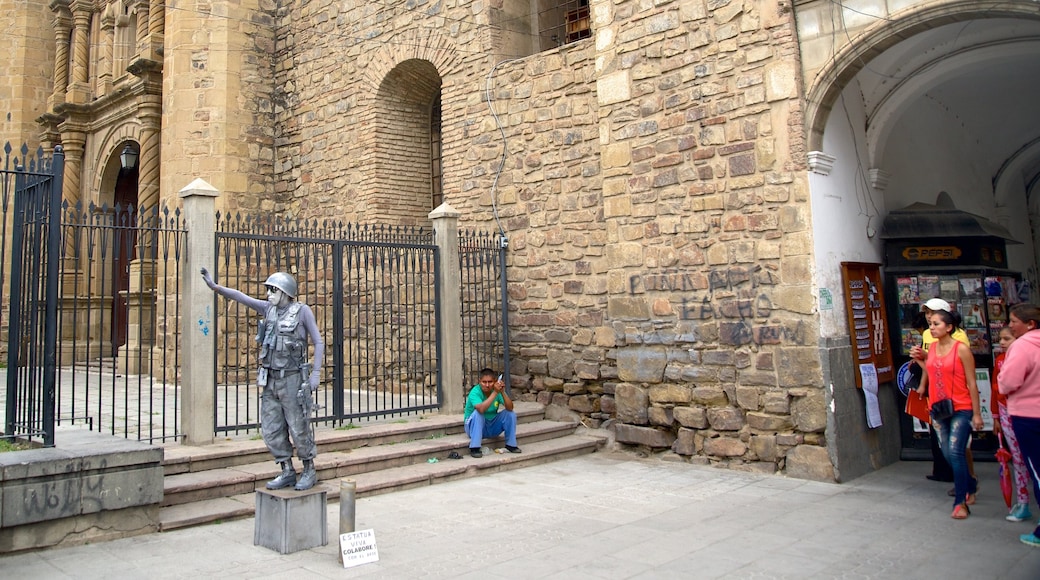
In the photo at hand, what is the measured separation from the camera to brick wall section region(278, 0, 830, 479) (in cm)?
673

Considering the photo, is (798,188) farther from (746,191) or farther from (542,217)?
(542,217)

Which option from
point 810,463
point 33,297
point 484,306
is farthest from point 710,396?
point 33,297

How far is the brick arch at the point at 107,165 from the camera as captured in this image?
51.4ft

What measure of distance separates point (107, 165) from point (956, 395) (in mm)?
16714

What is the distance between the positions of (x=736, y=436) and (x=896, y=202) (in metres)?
3.44

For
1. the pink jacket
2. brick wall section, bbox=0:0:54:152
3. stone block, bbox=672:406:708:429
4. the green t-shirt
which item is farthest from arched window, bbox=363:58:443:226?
brick wall section, bbox=0:0:54:152

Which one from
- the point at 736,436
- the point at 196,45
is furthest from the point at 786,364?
the point at 196,45

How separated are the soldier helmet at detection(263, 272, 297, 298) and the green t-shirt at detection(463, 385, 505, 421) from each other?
2.65 m

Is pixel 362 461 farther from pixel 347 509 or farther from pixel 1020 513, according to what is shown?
pixel 1020 513

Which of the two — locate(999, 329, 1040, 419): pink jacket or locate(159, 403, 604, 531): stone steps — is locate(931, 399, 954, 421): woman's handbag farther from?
locate(159, 403, 604, 531): stone steps

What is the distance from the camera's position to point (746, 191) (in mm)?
6969

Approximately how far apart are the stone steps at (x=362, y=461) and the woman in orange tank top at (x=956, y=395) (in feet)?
11.8

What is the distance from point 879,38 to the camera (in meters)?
6.29

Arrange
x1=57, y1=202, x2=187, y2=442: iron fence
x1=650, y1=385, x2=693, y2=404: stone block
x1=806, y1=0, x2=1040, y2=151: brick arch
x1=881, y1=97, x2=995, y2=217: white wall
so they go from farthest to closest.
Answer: x1=881, y1=97, x2=995, y2=217: white wall
x1=650, y1=385, x2=693, y2=404: stone block
x1=57, y1=202, x2=187, y2=442: iron fence
x1=806, y1=0, x2=1040, y2=151: brick arch
